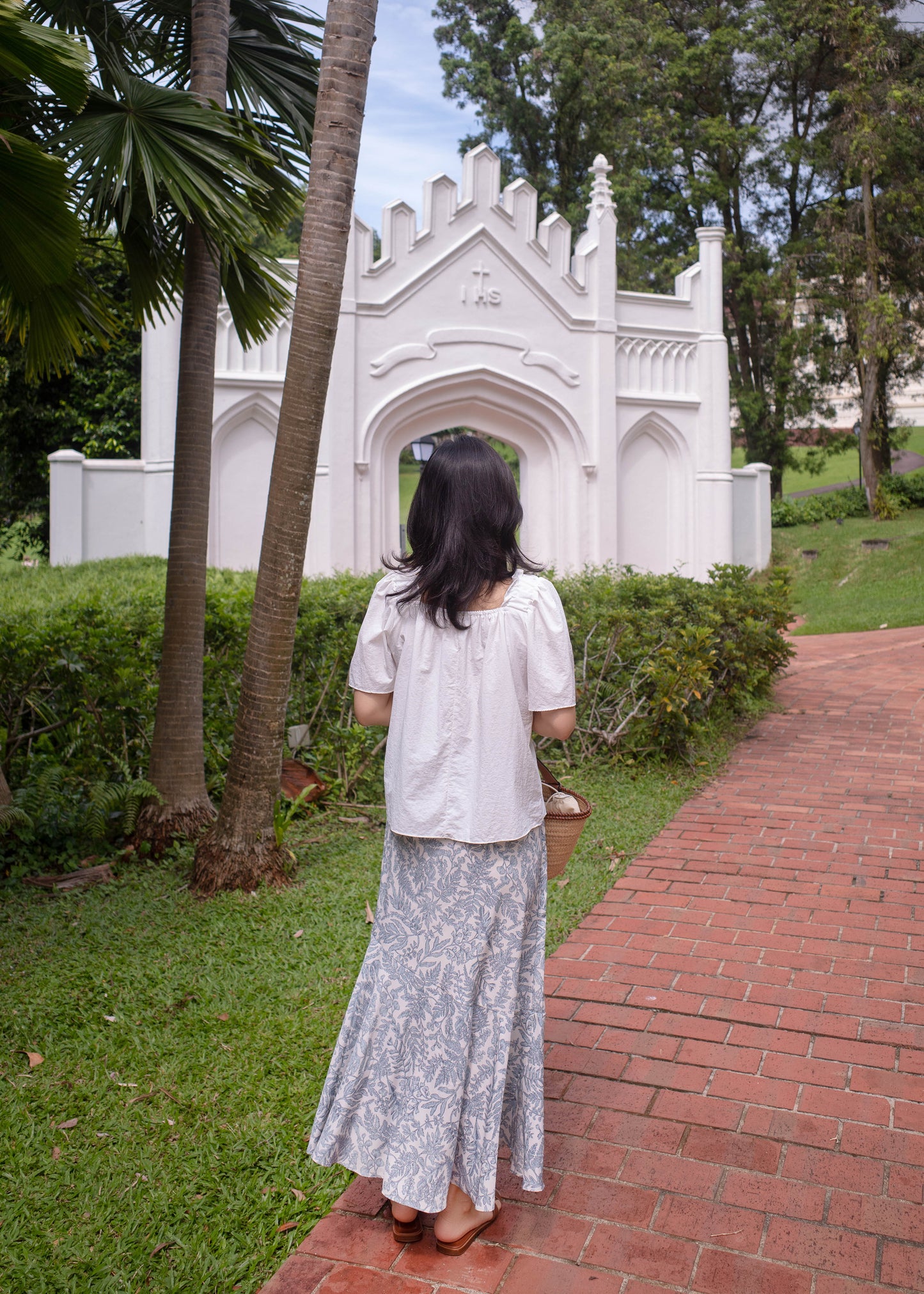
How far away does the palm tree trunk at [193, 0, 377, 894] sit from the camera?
14.4 feet

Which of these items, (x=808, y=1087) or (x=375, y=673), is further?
(x=808, y=1087)

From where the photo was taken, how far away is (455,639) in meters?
2.43

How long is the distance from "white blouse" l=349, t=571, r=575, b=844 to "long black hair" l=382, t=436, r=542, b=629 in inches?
2.4

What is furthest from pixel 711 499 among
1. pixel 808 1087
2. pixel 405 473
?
pixel 405 473

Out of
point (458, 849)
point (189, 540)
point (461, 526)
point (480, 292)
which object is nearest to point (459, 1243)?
point (458, 849)

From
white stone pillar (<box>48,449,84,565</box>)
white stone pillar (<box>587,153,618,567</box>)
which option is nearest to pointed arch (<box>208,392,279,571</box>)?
white stone pillar (<box>48,449,84,565</box>)

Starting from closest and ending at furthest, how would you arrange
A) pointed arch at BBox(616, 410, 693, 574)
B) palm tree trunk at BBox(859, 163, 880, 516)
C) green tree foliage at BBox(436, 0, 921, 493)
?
pointed arch at BBox(616, 410, 693, 574)
palm tree trunk at BBox(859, 163, 880, 516)
green tree foliage at BBox(436, 0, 921, 493)

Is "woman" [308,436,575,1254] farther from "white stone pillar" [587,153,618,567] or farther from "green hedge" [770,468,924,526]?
"green hedge" [770,468,924,526]

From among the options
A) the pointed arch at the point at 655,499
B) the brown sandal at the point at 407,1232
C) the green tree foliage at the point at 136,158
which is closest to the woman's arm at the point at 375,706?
the brown sandal at the point at 407,1232

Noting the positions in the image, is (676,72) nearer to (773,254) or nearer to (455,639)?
(773,254)

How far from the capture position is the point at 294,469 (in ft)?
14.9

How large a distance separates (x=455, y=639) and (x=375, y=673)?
0.24 metres

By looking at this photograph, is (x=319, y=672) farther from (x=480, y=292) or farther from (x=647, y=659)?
(x=480, y=292)

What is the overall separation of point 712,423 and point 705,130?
1020 centimetres
